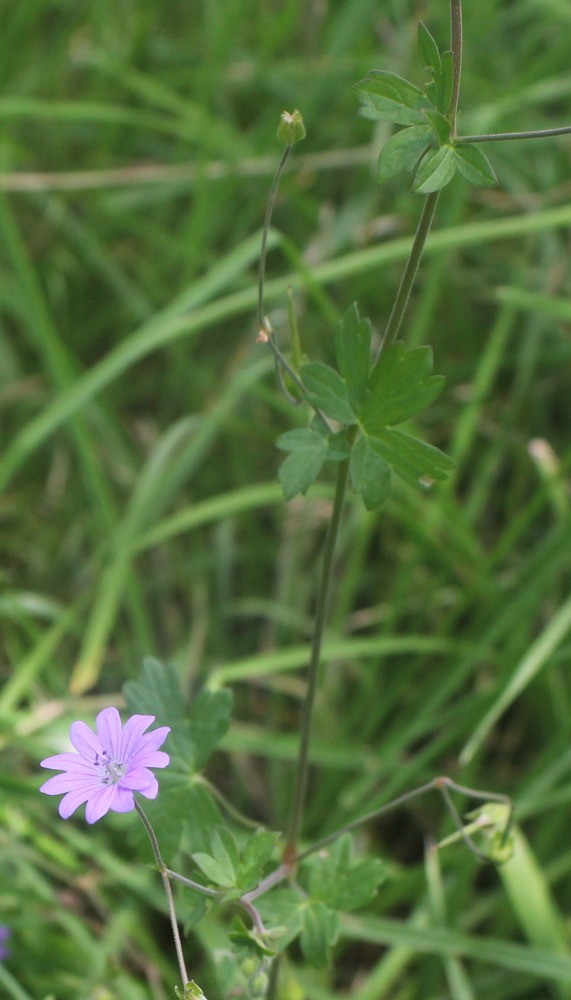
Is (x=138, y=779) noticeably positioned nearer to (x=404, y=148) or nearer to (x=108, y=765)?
(x=108, y=765)

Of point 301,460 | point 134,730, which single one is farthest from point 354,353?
point 134,730

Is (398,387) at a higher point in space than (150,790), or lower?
higher

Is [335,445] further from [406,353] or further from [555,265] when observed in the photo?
[555,265]

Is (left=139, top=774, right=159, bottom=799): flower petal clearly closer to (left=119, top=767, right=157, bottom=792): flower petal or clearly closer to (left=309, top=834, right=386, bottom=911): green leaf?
(left=119, top=767, right=157, bottom=792): flower petal

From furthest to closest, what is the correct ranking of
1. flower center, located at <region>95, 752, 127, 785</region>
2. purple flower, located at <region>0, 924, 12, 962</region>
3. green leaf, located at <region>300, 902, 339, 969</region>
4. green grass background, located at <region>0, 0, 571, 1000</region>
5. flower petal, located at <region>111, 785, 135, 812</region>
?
green grass background, located at <region>0, 0, 571, 1000</region> < purple flower, located at <region>0, 924, 12, 962</region> < green leaf, located at <region>300, 902, 339, 969</region> < flower center, located at <region>95, 752, 127, 785</region> < flower petal, located at <region>111, 785, 135, 812</region>

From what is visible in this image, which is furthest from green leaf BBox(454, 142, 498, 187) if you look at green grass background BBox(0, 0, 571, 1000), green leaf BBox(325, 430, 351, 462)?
green grass background BBox(0, 0, 571, 1000)

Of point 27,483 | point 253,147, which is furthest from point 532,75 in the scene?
point 27,483

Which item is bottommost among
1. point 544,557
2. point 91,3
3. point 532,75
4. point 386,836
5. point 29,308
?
point 386,836
